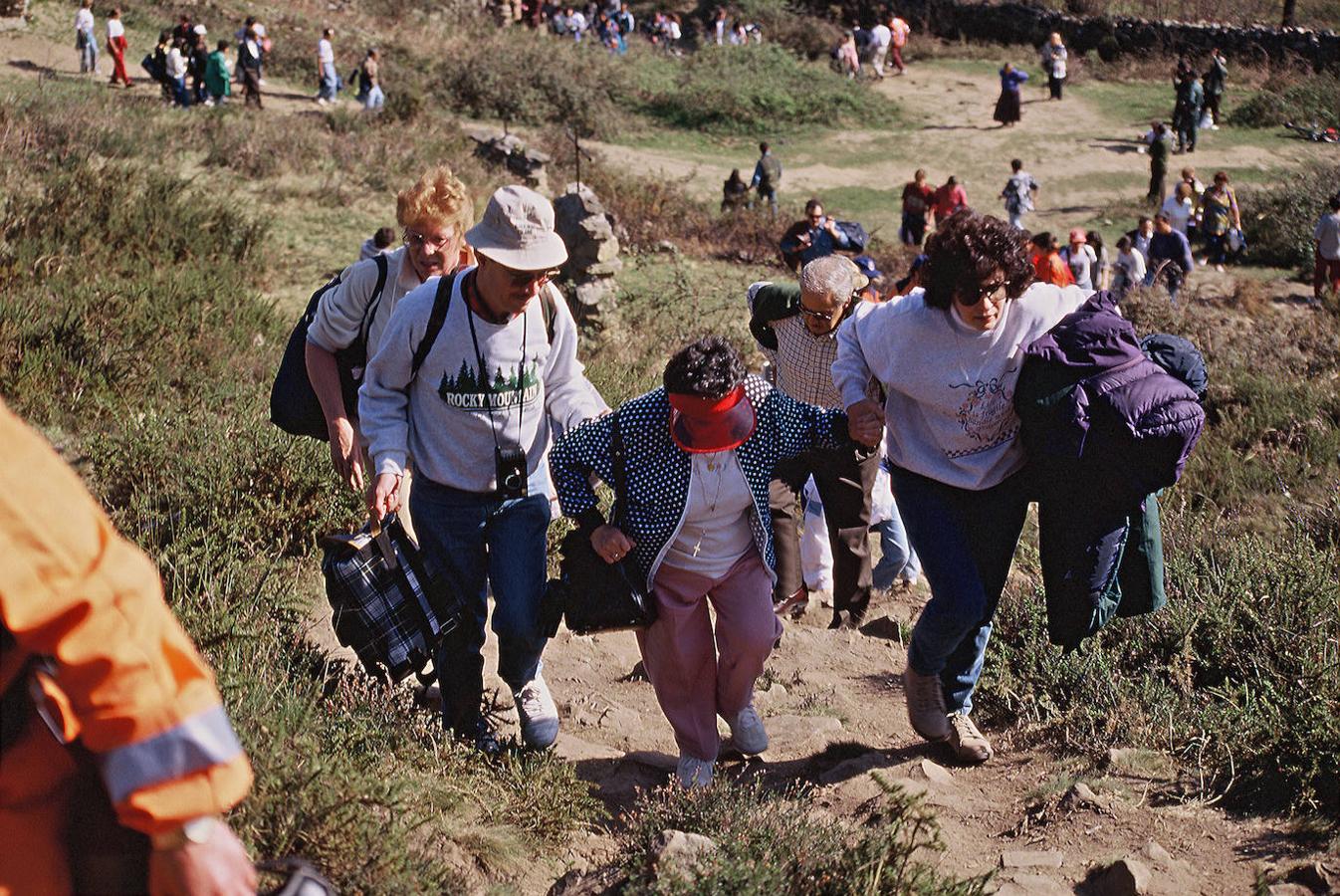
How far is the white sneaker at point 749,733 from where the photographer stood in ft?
14.4

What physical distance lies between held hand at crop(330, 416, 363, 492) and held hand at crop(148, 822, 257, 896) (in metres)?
2.62

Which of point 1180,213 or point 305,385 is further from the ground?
point 305,385

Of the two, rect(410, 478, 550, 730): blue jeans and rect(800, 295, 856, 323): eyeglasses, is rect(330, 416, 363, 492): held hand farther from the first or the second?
rect(800, 295, 856, 323): eyeglasses

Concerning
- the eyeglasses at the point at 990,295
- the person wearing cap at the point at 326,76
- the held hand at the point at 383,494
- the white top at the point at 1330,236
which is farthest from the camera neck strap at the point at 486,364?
the person wearing cap at the point at 326,76

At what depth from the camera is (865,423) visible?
3873mm

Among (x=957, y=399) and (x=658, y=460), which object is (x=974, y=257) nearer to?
(x=957, y=399)

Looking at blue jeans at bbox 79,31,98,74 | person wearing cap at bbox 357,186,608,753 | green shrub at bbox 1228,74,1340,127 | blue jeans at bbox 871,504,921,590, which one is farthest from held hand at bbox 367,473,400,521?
green shrub at bbox 1228,74,1340,127

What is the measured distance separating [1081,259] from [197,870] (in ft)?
48.2

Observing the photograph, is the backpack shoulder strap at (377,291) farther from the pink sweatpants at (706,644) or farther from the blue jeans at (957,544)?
the blue jeans at (957,544)

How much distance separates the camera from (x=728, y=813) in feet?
11.5

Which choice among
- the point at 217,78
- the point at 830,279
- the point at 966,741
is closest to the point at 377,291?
the point at 830,279

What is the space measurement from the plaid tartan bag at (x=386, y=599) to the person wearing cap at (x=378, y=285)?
445 millimetres

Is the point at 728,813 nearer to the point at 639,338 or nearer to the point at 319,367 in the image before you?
the point at 319,367

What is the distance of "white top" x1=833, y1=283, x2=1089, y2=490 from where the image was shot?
4.01 m
